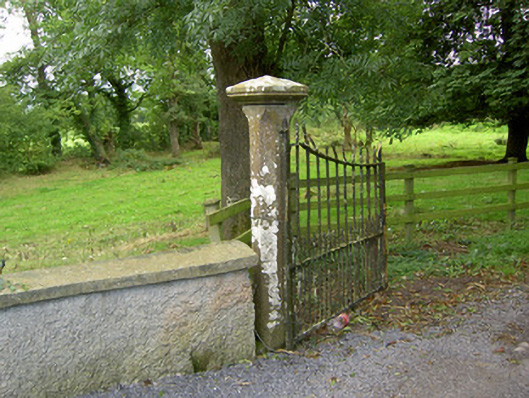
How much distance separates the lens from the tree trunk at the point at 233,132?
777 cm

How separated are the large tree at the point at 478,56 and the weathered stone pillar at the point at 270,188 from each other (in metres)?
8.06

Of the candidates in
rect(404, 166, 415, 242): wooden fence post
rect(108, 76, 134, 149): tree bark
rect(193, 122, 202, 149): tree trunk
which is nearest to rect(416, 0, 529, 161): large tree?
rect(404, 166, 415, 242): wooden fence post

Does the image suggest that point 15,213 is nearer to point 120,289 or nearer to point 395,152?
point 120,289

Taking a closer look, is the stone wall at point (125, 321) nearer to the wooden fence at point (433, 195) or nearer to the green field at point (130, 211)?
the wooden fence at point (433, 195)

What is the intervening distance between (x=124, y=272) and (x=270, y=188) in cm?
134

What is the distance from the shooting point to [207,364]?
13.5 ft

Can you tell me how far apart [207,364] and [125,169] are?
20.7 meters

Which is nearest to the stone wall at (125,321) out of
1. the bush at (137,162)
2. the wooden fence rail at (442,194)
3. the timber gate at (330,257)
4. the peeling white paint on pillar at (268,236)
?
the peeling white paint on pillar at (268,236)

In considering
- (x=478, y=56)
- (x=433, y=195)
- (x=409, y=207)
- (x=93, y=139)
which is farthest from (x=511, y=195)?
(x=93, y=139)

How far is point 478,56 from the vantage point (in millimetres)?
12516

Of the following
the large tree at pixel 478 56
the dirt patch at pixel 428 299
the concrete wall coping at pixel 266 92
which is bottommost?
the dirt patch at pixel 428 299

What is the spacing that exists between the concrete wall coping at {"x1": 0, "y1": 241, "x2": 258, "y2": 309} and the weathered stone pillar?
0.82 feet

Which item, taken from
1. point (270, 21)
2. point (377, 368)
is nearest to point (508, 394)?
point (377, 368)

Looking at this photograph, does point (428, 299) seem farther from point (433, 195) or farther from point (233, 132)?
point (233, 132)
